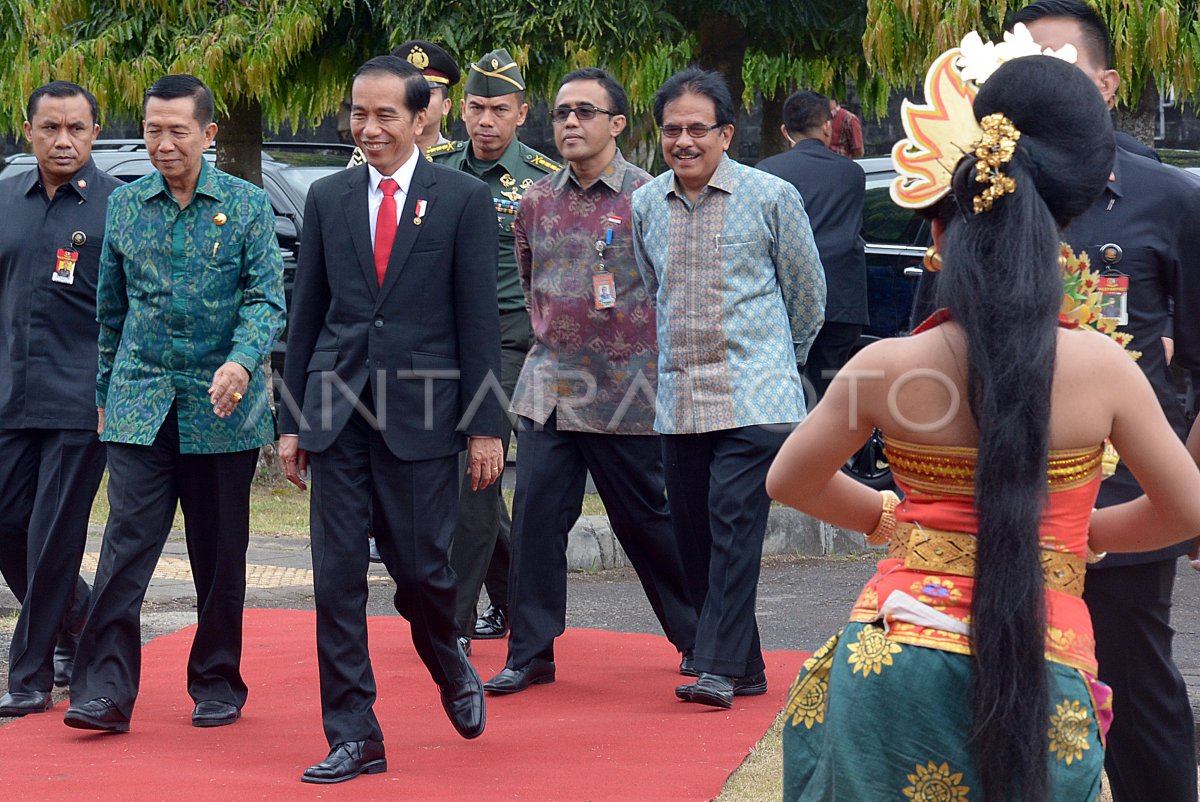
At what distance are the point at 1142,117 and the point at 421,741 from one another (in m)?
7.52

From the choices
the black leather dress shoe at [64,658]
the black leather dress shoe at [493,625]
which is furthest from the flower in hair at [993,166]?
the black leather dress shoe at [493,625]

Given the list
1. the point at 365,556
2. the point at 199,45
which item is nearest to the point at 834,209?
the point at 365,556

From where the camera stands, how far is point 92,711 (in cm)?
521

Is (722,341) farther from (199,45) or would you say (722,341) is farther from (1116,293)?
(199,45)

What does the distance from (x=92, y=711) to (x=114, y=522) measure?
566 millimetres

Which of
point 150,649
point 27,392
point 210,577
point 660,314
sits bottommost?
point 150,649

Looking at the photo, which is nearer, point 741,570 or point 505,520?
point 741,570

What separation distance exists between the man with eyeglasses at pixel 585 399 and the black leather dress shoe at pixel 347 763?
1233 mm

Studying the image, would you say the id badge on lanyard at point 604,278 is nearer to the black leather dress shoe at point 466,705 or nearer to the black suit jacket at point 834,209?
the black leather dress shoe at point 466,705


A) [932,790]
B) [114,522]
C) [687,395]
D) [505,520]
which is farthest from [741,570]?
[932,790]

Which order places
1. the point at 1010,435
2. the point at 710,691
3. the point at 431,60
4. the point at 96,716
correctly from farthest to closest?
1. the point at 431,60
2. the point at 710,691
3. the point at 96,716
4. the point at 1010,435

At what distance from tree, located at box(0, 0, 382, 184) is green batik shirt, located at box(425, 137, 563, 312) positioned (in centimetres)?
396

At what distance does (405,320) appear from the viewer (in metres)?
5.06

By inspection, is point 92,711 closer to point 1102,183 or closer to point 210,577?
point 210,577
